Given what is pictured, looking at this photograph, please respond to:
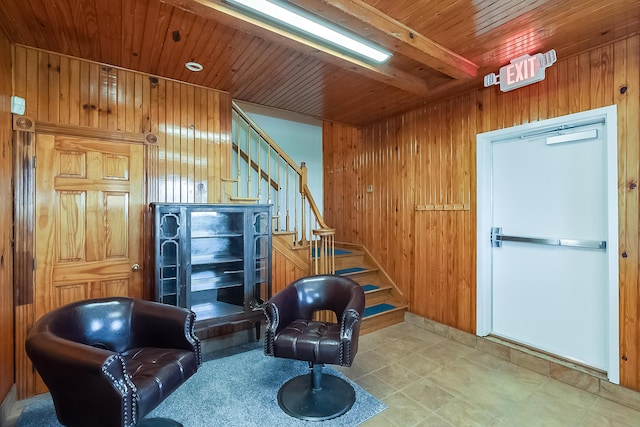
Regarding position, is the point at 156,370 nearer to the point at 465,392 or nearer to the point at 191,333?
the point at 191,333

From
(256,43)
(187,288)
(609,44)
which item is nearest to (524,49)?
(609,44)

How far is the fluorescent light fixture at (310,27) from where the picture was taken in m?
1.82

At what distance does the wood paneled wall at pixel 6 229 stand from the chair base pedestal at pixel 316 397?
6.34 ft

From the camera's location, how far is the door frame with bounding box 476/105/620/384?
2258mm

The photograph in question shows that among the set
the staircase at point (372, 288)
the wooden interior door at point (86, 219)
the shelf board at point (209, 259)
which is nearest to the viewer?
the wooden interior door at point (86, 219)

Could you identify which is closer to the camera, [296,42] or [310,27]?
[310,27]

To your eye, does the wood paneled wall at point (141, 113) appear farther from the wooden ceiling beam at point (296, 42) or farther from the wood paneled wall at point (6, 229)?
the wooden ceiling beam at point (296, 42)

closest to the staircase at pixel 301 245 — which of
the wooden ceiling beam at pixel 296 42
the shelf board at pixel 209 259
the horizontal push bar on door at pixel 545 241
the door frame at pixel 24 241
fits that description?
the shelf board at pixel 209 259

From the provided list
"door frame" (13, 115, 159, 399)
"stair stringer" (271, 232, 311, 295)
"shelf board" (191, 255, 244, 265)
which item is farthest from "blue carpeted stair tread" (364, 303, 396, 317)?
"door frame" (13, 115, 159, 399)

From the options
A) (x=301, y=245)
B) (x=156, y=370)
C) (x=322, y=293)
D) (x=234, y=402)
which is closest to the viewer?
(x=156, y=370)

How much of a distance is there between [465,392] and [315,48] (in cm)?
294

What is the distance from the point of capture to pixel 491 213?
10.3 ft

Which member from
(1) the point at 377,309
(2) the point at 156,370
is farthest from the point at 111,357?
(1) the point at 377,309

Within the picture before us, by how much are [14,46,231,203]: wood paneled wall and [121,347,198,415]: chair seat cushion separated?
1.47 meters
